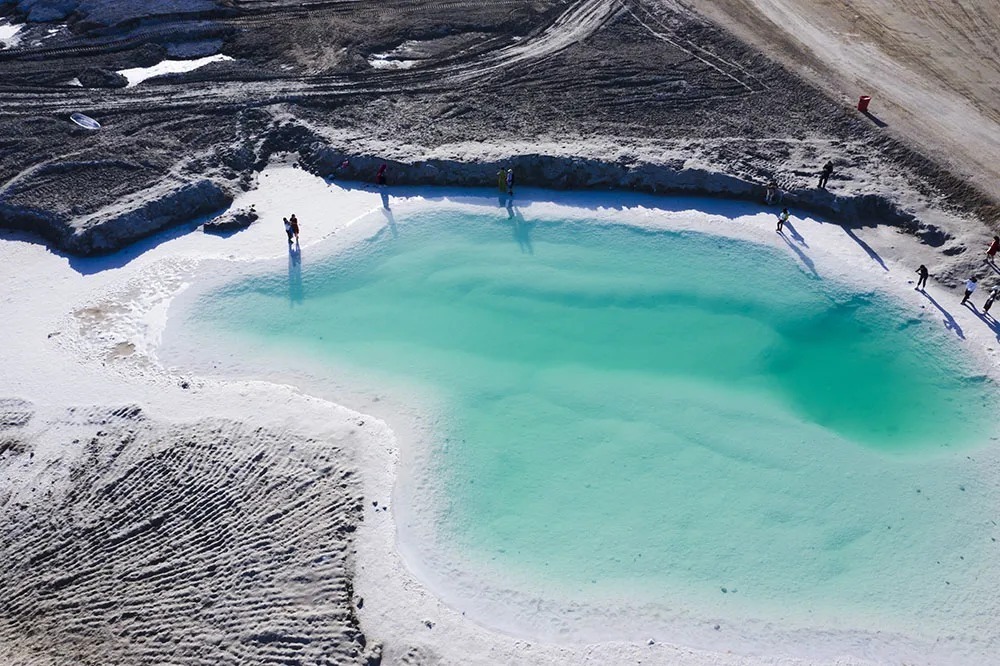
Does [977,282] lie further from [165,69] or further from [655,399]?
[165,69]

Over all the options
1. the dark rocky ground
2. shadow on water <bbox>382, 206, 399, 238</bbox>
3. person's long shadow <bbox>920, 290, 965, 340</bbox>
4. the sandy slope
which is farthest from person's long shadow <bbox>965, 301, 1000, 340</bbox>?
shadow on water <bbox>382, 206, 399, 238</bbox>

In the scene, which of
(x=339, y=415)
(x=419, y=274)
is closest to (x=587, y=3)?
(x=419, y=274)

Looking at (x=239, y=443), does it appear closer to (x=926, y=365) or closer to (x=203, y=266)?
(x=203, y=266)

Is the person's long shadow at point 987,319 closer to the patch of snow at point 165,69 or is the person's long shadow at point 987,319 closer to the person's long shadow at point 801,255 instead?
the person's long shadow at point 801,255

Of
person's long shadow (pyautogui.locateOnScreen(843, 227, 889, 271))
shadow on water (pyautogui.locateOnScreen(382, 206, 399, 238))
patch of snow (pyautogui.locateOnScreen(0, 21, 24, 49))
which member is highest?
person's long shadow (pyautogui.locateOnScreen(843, 227, 889, 271))

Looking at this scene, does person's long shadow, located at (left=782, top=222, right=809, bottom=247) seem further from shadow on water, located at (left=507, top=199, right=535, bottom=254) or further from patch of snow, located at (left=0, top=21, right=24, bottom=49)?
patch of snow, located at (left=0, top=21, right=24, bottom=49)

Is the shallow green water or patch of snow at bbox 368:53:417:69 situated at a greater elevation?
patch of snow at bbox 368:53:417:69
